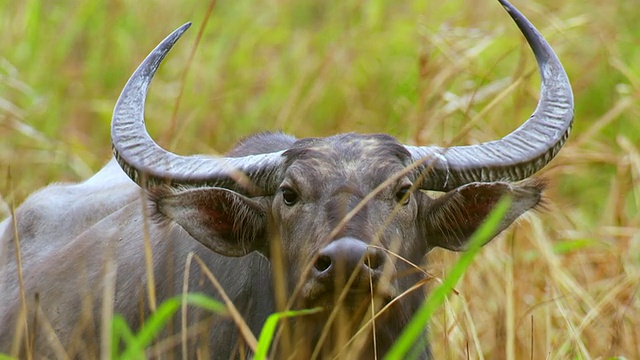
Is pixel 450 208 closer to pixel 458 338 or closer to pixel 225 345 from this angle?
pixel 225 345

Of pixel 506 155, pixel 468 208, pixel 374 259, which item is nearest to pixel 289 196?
pixel 374 259

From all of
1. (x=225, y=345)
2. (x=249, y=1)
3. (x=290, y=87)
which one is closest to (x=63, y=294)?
(x=225, y=345)

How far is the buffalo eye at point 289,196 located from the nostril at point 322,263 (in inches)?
18.9

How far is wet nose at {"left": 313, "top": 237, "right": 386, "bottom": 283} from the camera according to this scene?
13.8 feet

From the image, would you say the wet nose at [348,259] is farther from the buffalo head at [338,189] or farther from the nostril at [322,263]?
the buffalo head at [338,189]

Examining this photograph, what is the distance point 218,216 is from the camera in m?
4.94

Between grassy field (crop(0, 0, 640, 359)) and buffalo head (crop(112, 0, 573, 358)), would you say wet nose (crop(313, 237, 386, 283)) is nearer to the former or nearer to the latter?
buffalo head (crop(112, 0, 573, 358))

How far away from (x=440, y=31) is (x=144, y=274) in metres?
3.61

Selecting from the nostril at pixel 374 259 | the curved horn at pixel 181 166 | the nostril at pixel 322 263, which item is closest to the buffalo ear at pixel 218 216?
the curved horn at pixel 181 166

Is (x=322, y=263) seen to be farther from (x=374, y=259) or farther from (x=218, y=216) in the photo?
(x=218, y=216)

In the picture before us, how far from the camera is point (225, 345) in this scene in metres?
5.14

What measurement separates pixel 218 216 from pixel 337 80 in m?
5.60

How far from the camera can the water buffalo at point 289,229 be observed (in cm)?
448

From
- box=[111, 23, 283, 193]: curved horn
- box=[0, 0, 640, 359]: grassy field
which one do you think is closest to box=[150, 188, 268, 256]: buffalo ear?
box=[111, 23, 283, 193]: curved horn
